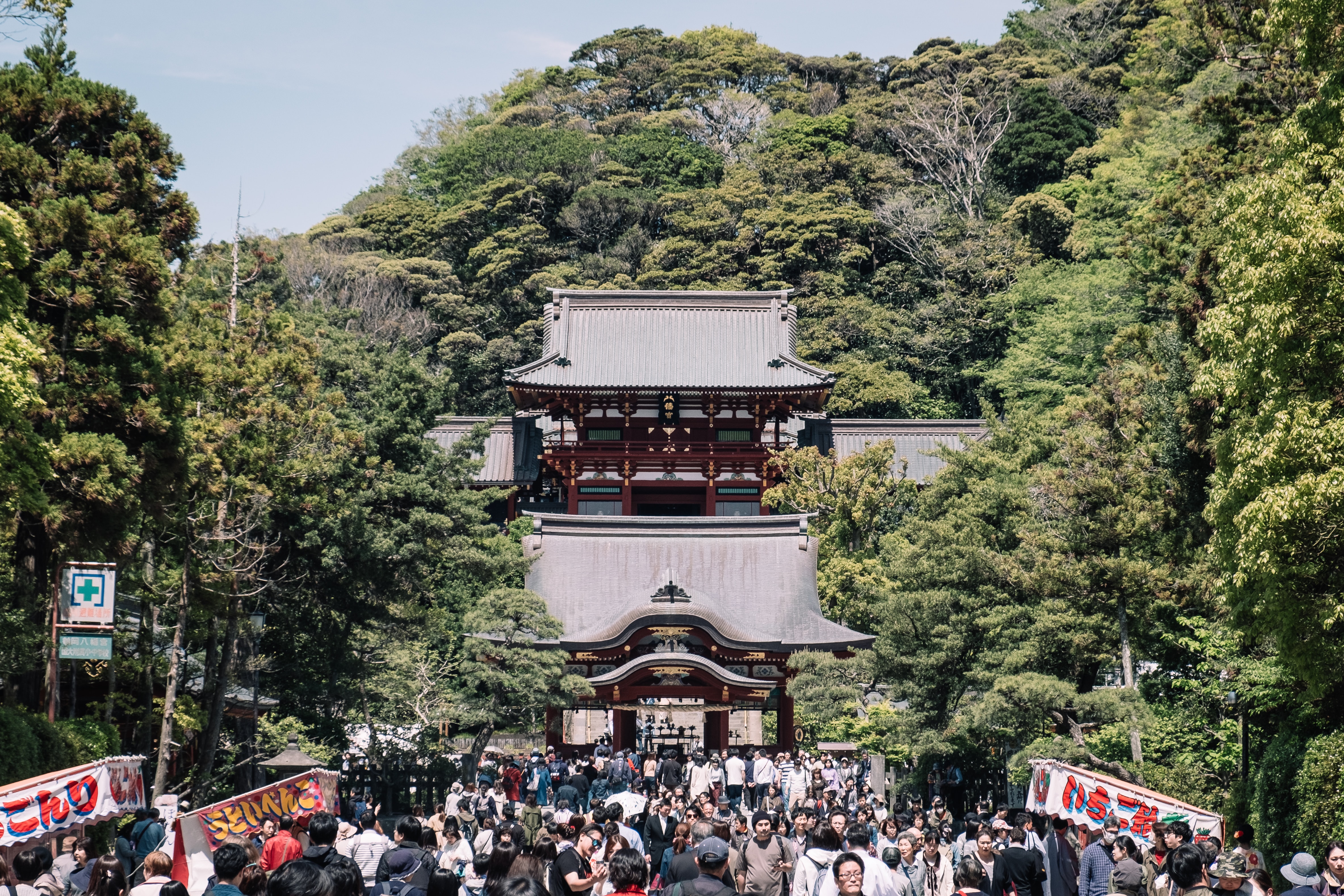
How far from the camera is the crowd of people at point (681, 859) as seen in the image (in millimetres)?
6816

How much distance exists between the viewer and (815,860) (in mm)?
8195

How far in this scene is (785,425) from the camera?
4088 centimetres

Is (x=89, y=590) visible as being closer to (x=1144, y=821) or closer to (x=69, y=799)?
(x=69, y=799)

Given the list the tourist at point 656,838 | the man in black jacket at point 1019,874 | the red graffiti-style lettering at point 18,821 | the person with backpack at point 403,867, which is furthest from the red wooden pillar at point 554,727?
the person with backpack at point 403,867

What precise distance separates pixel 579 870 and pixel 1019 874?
315 centimetres

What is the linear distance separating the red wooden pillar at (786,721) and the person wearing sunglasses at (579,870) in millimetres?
18041

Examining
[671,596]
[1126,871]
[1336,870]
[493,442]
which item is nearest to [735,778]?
[671,596]

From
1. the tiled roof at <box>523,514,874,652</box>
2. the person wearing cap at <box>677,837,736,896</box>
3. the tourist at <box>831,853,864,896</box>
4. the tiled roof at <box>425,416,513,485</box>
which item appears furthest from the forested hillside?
the tiled roof at <box>425,416,513,485</box>

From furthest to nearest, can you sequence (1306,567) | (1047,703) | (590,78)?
(590,78)
(1047,703)
(1306,567)

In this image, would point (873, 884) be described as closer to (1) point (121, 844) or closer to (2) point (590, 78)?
(1) point (121, 844)

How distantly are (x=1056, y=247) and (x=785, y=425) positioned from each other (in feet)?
44.3

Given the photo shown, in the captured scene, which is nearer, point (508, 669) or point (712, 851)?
point (712, 851)

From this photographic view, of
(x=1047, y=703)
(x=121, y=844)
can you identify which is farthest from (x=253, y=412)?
(x=1047, y=703)

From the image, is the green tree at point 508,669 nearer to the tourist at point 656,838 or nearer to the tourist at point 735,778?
the tourist at point 735,778
